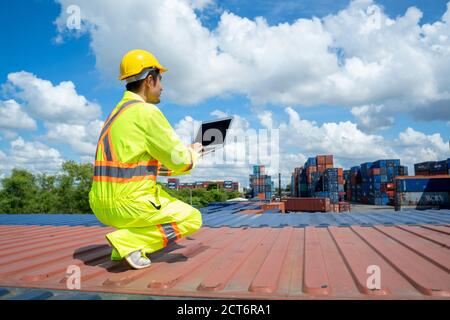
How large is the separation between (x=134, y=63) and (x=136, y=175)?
3.11ft

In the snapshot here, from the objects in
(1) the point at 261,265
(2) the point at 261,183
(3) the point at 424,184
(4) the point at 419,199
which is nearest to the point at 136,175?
(1) the point at 261,265

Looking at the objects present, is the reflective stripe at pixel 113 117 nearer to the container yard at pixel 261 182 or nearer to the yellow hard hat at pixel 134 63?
the yellow hard hat at pixel 134 63

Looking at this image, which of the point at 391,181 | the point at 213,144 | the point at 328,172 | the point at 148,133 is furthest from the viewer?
the point at 391,181

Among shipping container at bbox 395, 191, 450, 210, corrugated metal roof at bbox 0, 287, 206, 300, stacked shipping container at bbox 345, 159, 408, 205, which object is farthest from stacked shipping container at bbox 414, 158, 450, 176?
corrugated metal roof at bbox 0, 287, 206, 300

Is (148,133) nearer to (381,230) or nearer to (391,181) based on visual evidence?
(381,230)

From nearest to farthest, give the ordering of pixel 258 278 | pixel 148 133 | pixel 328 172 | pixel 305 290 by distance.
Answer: pixel 305 290
pixel 258 278
pixel 148 133
pixel 328 172

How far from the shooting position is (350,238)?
140 inches

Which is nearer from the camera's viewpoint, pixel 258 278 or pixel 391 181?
pixel 258 278

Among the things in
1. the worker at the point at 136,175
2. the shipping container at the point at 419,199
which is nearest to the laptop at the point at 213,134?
the worker at the point at 136,175

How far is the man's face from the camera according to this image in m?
2.74

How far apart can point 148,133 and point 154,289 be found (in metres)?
1.14
